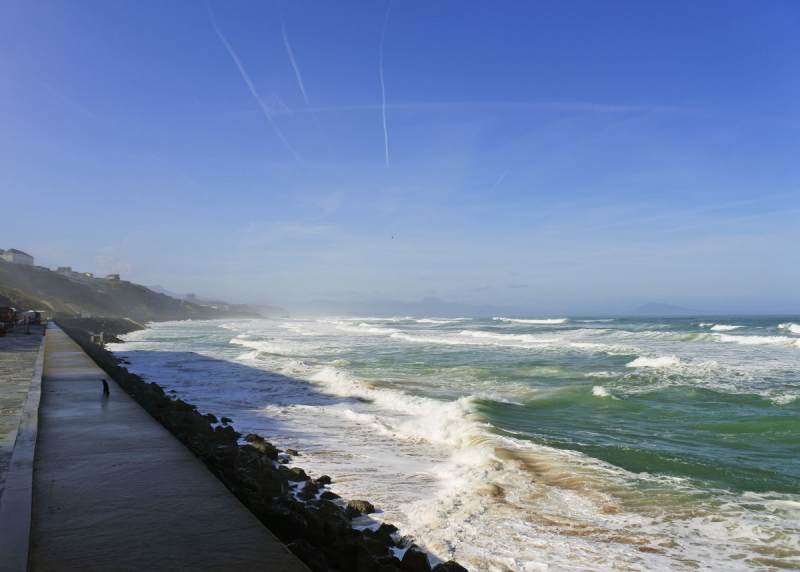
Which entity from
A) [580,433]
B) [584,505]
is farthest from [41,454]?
[580,433]

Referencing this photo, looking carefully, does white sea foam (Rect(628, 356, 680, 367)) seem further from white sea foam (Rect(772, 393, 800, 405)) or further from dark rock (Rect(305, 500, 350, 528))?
dark rock (Rect(305, 500, 350, 528))

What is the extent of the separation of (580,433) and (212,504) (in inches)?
290

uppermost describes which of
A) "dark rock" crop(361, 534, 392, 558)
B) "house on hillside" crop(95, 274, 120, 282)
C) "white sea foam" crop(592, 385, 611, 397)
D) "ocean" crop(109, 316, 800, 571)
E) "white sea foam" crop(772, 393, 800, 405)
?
"house on hillside" crop(95, 274, 120, 282)

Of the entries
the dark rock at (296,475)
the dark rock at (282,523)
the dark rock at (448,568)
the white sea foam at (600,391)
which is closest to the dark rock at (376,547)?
the dark rock at (448,568)

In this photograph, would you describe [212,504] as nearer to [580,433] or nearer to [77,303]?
[580,433]

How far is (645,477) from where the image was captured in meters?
6.68

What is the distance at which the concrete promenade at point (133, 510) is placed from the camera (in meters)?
2.64

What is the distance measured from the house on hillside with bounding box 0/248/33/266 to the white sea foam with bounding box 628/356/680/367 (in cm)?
11600

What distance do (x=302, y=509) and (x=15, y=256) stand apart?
12306 centimetres

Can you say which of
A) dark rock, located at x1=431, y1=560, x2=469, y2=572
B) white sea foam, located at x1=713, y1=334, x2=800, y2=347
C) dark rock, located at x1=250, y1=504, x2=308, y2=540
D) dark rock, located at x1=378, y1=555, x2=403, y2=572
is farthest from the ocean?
white sea foam, located at x1=713, y1=334, x2=800, y2=347

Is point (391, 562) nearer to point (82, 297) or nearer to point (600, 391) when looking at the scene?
point (600, 391)

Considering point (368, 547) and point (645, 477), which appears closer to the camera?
point (368, 547)

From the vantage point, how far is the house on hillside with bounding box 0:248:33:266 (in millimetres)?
98819

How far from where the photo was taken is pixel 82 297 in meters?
86.2
